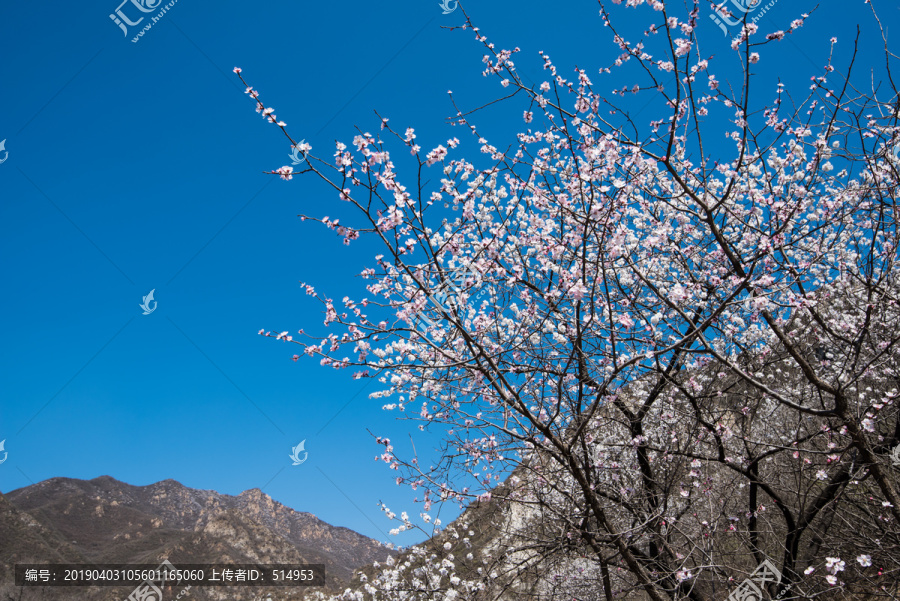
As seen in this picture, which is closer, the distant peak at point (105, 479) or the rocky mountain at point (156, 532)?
the rocky mountain at point (156, 532)

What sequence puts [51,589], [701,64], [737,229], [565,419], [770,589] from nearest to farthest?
[565,419], [701,64], [770,589], [737,229], [51,589]

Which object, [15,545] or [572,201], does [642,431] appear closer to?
[572,201]

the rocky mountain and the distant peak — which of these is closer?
the rocky mountain

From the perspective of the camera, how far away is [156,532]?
7056 centimetres

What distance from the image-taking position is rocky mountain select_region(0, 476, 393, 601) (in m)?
51.8

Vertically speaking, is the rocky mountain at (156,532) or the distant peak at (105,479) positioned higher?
the distant peak at (105,479)

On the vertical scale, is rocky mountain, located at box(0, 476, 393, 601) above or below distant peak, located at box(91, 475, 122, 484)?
below

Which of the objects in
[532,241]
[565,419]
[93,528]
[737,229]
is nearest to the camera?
[565,419]

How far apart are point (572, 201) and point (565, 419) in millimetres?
1794

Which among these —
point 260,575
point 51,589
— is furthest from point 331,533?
point 51,589

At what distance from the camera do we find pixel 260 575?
178 feet

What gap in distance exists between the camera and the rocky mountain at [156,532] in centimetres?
5181

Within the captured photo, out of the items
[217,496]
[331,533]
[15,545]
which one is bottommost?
[331,533]

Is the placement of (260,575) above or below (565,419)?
above
